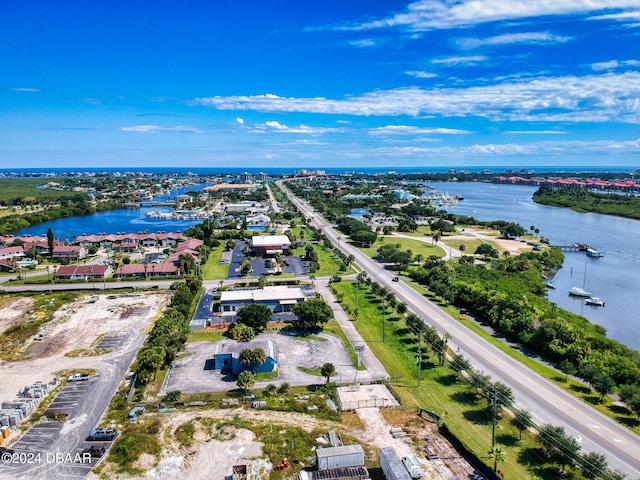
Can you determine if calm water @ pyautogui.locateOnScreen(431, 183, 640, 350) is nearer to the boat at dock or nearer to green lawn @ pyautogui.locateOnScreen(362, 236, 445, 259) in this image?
the boat at dock

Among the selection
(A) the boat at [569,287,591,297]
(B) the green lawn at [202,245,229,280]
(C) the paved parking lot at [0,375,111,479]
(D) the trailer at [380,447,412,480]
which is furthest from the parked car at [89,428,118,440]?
(A) the boat at [569,287,591,297]

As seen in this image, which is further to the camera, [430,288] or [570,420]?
[430,288]

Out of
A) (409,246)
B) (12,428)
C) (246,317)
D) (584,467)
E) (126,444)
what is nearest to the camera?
(584,467)


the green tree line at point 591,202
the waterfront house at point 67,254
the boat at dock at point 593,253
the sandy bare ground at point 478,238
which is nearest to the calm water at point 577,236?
the boat at dock at point 593,253

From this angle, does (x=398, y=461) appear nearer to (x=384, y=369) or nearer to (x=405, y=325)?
(x=384, y=369)

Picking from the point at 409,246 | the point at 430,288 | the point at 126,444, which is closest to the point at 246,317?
the point at 126,444

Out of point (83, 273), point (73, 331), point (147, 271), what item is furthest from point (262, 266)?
point (73, 331)
